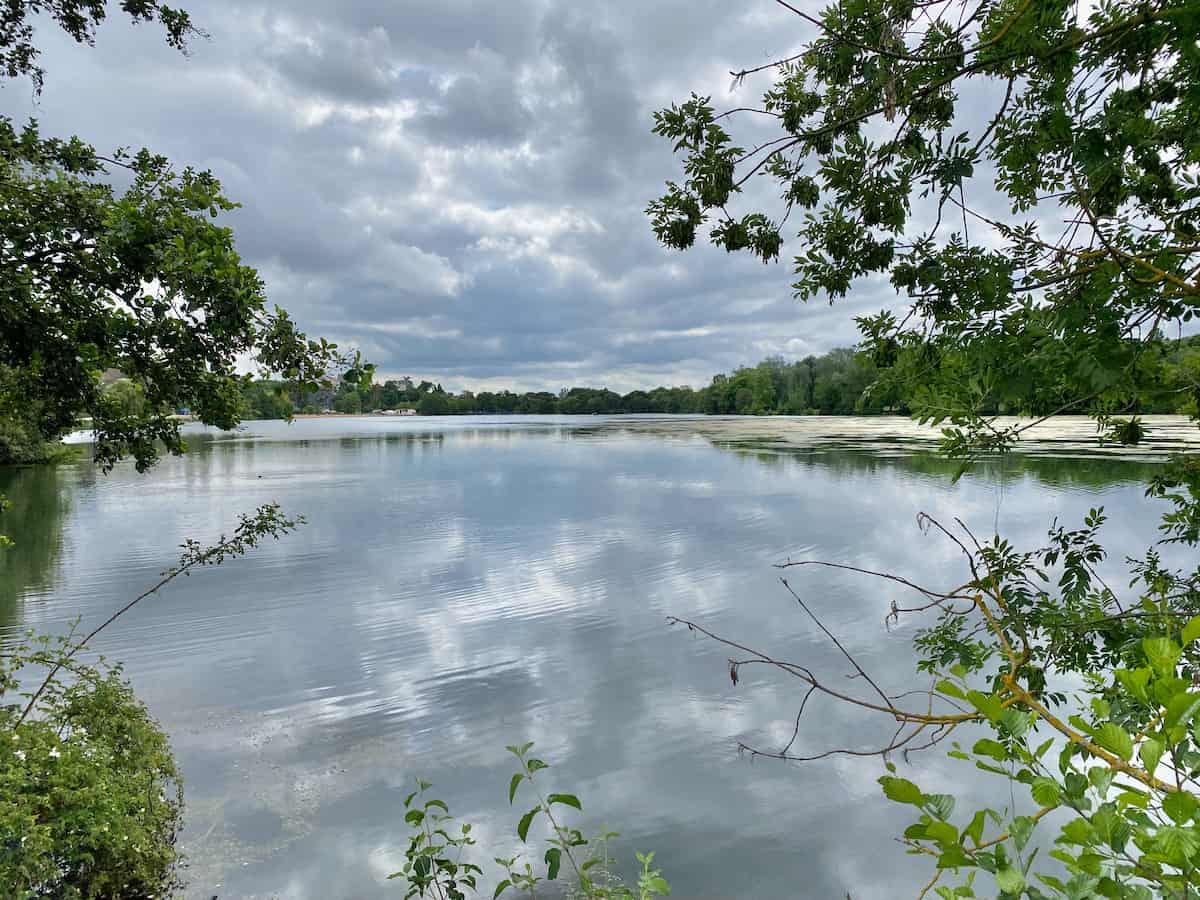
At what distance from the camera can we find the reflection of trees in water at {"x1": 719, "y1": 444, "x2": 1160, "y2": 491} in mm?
25438

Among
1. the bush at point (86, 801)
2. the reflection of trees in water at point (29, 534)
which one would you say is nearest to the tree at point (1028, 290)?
the bush at point (86, 801)

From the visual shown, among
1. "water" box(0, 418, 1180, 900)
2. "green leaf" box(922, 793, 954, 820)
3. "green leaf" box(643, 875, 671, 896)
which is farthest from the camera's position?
"water" box(0, 418, 1180, 900)

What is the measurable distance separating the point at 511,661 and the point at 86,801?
6435mm

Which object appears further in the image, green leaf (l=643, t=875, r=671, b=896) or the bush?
the bush

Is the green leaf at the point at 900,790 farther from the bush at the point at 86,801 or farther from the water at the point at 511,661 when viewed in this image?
the bush at the point at 86,801

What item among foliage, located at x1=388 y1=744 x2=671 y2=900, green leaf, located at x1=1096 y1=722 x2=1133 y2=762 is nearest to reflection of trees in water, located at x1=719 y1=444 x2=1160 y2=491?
foliage, located at x1=388 y1=744 x2=671 y2=900

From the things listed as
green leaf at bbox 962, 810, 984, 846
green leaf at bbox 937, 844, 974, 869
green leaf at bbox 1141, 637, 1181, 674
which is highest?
green leaf at bbox 1141, 637, 1181, 674

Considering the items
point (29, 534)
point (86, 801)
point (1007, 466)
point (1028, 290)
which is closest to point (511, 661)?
point (86, 801)

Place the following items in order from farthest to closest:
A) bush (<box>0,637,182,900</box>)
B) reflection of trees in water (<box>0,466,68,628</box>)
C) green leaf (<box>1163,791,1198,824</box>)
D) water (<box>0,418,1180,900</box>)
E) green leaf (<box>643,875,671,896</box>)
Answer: reflection of trees in water (<box>0,466,68,628</box>) → water (<box>0,418,1180,900</box>) → bush (<box>0,637,182,900</box>) → green leaf (<box>643,875,671,896</box>) → green leaf (<box>1163,791,1198,824</box>)

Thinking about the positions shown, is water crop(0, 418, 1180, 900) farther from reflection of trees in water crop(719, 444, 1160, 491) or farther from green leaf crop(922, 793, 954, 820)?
green leaf crop(922, 793, 954, 820)

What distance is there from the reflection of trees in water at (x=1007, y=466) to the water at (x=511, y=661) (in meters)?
0.88

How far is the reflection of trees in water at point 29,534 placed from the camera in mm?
13836

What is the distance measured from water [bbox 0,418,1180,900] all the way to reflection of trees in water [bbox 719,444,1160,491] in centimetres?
88

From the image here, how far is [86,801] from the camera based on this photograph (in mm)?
4121
